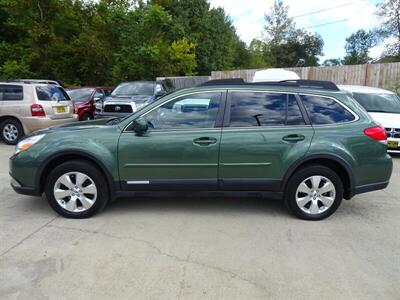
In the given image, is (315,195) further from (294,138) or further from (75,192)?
(75,192)

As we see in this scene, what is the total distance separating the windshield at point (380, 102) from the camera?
8203mm

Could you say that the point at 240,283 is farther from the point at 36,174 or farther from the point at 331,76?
the point at 331,76

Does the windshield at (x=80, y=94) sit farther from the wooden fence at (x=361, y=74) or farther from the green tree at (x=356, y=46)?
the green tree at (x=356, y=46)

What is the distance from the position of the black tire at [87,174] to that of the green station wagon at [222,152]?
0.01m

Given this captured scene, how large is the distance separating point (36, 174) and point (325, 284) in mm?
3377

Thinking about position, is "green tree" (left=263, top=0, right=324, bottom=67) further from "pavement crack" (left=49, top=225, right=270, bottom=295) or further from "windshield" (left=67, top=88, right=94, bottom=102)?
"pavement crack" (left=49, top=225, right=270, bottom=295)

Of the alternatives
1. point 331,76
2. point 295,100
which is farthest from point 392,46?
point 295,100

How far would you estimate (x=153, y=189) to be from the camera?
4098 millimetres

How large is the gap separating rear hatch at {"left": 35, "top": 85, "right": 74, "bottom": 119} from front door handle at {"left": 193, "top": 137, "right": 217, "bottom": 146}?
20.0 feet

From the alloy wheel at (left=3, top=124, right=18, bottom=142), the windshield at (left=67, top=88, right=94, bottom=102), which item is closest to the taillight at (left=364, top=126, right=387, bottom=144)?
the alloy wheel at (left=3, top=124, right=18, bottom=142)

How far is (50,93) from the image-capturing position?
350 inches

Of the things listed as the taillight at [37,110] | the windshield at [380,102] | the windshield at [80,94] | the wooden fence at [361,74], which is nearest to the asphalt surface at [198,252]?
the windshield at [380,102]

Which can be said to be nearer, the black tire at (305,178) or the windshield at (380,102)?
the black tire at (305,178)

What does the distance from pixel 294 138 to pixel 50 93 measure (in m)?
7.19
